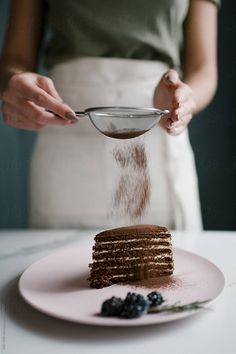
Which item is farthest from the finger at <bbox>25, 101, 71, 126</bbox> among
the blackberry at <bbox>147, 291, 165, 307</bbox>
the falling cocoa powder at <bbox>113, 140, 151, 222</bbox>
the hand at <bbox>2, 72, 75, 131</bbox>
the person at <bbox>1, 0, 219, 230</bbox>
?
the blackberry at <bbox>147, 291, 165, 307</bbox>

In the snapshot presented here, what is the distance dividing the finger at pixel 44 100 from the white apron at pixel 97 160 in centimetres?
28

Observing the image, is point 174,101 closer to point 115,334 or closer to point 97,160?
point 97,160

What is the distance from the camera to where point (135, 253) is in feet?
2.72

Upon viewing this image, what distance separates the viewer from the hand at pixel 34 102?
0.84 m

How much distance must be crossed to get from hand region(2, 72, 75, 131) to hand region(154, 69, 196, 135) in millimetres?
188

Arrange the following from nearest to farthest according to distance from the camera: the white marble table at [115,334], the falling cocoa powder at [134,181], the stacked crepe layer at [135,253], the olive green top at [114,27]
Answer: the white marble table at [115,334] < the stacked crepe layer at [135,253] < the falling cocoa powder at [134,181] < the olive green top at [114,27]

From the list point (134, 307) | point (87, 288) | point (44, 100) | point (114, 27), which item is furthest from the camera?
point (114, 27)

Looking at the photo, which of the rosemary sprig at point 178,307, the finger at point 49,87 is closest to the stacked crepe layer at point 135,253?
the rosemary sprig at point 178,307

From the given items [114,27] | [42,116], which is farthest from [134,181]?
[114,27]

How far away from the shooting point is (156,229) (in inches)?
32.8

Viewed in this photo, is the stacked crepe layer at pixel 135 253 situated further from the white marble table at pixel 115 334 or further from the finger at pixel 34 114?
the finger at pixel 34 114

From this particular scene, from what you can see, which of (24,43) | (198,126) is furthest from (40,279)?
(198,126)

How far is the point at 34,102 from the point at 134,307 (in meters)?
0.46

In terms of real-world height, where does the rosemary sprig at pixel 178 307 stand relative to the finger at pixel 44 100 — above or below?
below
